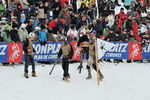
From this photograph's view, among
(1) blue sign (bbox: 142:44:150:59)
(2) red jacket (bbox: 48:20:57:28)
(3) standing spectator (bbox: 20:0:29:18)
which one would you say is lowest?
(1) blue sign (bbox: 142:44:150:59)

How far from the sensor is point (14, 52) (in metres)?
19.6

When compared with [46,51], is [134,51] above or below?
below

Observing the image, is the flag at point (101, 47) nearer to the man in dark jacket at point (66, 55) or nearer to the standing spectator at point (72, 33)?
the man in dark jacket at point (66, 55)

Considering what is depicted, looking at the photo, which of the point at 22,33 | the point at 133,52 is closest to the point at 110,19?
the point at 133,52

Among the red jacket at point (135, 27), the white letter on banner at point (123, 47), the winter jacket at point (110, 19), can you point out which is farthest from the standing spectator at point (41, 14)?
the red jacket at point (135, 27)

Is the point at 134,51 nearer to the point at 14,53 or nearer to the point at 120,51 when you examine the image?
the point at 120,51

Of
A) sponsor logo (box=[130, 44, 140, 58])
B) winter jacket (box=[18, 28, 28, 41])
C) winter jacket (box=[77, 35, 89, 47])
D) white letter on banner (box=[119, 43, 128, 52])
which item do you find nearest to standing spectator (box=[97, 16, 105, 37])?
white letter on banner (box=[119, 43, 128, 52])

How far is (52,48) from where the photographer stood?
20.5 meters

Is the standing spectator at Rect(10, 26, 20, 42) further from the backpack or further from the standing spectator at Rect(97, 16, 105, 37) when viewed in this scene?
the standing spectator at Rect(97, 16, 105, 37)

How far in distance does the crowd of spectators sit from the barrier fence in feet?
1.00

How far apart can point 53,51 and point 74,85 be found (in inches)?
170

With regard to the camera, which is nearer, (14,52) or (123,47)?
(14,52)

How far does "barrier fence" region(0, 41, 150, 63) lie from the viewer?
63.9 feet

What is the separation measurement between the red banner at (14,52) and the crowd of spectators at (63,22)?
0.30 meters
